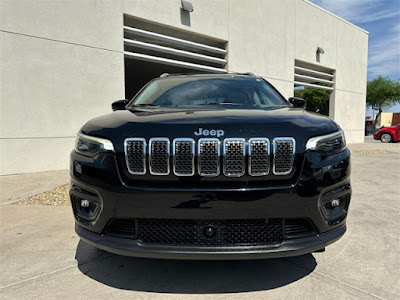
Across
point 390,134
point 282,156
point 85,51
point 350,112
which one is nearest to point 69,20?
point 85,51

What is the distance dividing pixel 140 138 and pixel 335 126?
138 cm

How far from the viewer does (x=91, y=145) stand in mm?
1923

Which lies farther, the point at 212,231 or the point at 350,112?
the point at 350,112

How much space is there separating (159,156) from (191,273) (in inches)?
39.0

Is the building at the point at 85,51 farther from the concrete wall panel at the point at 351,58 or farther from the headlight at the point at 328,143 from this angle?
the headlight at the point at 328,143

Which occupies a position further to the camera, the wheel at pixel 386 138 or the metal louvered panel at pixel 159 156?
the wheel at pixel 386 138

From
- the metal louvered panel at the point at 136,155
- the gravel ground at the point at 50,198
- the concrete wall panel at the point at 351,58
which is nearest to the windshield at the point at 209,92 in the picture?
the metal louvered panel at the point at 136,155

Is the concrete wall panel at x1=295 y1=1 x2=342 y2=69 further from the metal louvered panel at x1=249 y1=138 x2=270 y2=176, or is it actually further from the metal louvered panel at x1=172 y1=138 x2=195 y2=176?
the metal louvered panel at x1=172 y1=138 x2=195 y2=176

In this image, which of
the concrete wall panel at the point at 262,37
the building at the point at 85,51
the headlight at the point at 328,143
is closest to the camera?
the headlight at the point at 328,143

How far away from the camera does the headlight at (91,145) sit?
1840mm

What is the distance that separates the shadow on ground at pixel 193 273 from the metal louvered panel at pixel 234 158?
844 mm

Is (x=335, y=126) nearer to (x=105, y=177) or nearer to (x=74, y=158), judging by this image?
(x=105, y=177)

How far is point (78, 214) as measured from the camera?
6.43ft

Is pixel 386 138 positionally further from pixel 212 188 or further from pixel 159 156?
pixel 159 156
